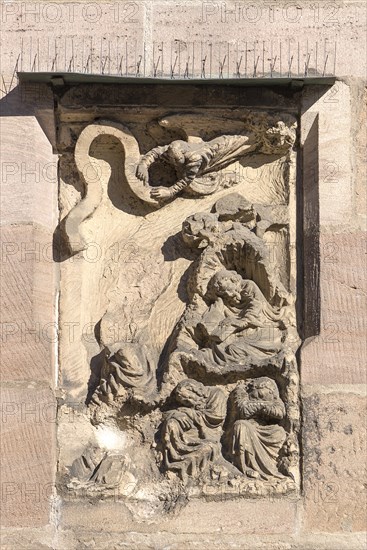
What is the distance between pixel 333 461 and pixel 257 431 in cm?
41

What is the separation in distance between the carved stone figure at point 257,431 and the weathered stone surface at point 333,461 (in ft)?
0.48

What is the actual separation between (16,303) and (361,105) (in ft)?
6.81

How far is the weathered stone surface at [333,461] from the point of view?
807 centimetres

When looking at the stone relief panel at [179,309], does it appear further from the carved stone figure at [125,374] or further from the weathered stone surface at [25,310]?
the weathered stone surface at [25,310]

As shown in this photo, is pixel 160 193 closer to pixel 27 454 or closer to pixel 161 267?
pixel 161 267

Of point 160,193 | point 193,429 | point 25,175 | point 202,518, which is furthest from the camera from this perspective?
point 160,193

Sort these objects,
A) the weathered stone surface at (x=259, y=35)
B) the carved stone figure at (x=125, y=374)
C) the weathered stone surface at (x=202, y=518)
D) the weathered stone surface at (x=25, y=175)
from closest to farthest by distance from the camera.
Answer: the weathered stone surface at (x=202, y=518), the carved stone figure at (x=125, y=374), the weathered stone surface at (x=25, y=175), the weathered stone surface at (x=259, y=35)

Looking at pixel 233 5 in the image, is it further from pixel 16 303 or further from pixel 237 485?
pixel 237 485

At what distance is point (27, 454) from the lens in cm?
815

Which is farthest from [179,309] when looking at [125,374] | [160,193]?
[160,193]

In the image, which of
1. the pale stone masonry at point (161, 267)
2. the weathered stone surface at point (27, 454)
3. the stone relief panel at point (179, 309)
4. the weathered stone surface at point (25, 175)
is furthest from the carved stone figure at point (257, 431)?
the weathered stone surface at point (25, 175)

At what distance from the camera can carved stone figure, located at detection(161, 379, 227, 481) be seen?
8117 mm

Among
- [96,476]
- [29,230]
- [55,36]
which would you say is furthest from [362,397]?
[55,36]

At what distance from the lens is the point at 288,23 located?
845 centimetres
